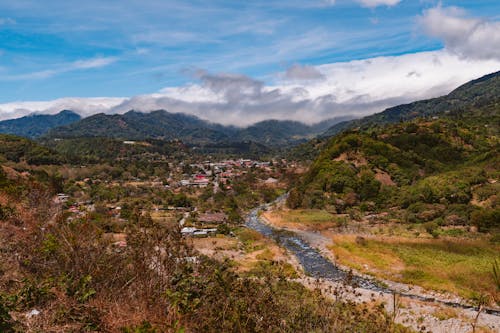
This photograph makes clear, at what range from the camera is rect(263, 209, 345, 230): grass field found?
161ft

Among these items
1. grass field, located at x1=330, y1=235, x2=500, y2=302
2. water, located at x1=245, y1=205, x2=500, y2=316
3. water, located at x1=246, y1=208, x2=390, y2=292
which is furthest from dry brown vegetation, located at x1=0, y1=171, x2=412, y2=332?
grass field, located at x1=330, y1=235, x2=500, y2=302

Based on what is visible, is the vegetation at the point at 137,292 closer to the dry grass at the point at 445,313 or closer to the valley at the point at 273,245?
the valley at the point at 273,245

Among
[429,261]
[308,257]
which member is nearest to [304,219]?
[308,257]

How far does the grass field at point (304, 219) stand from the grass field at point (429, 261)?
10.3m

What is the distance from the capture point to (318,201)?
61.8 m

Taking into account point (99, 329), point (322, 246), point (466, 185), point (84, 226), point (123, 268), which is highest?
point (84, 226)

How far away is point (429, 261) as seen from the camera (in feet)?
97.0

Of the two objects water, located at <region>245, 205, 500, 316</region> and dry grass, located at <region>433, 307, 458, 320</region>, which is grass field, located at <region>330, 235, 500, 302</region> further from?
dry grass, located at <region>433, 307, 458, 320</region>

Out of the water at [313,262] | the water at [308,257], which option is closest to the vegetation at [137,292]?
the water at [313,262]

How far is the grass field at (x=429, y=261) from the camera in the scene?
24.6m

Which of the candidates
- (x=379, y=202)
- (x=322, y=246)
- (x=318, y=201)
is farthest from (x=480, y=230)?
(x=318, y=201)

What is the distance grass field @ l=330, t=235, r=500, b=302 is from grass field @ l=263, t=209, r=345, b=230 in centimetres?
A: 1031

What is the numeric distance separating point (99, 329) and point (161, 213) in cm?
5598

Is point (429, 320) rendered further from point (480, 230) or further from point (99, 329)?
point (480, 230)
